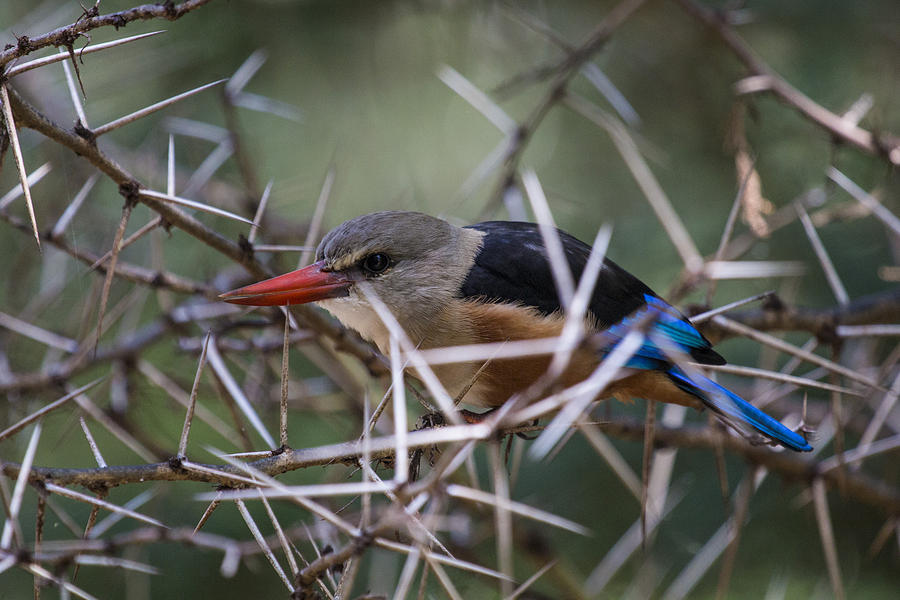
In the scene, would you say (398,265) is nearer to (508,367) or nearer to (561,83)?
(508,367)

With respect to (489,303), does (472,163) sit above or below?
below

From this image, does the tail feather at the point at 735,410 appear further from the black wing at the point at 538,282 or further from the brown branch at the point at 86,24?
the brown branch at the point at 86,24

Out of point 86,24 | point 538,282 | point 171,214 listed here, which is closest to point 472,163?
point 538,282

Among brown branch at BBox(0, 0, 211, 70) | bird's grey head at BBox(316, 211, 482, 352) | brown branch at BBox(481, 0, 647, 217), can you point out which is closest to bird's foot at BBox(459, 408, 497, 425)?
bird's grey head at BBox(316, 211, 482, 352)

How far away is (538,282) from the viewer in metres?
2.60

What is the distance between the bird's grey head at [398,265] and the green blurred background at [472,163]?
0.23 m

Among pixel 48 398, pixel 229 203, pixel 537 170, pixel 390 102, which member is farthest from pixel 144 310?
pixel 537 170

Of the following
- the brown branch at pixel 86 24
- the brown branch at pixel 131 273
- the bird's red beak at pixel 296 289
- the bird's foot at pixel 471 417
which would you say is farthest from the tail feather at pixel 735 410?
the brown branch at pixel 86 24

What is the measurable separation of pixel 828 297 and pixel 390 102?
8.34 ft

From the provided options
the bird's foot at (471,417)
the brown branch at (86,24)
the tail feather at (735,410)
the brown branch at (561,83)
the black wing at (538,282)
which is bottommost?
the tail feather at (735,410)

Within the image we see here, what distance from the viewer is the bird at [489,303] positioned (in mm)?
2451

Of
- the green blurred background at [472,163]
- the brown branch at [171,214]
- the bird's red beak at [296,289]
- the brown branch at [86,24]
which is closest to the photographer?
the brown branch at [86,24]

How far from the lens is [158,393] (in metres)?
3.40

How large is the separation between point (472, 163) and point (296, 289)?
2.81 m
